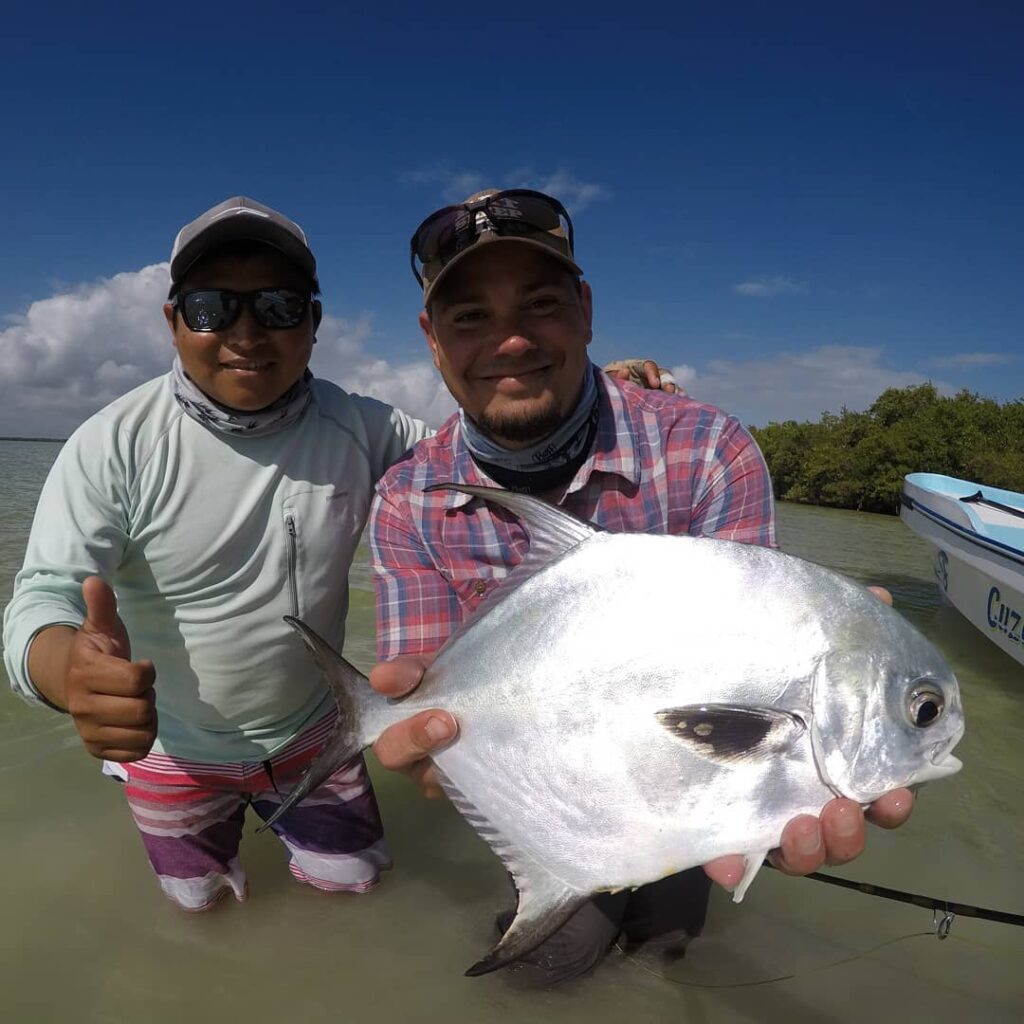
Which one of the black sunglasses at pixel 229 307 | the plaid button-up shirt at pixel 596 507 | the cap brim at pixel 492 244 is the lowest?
the plaid button-up shirt at pixel 596 507

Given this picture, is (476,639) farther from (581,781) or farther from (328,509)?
(328,509)

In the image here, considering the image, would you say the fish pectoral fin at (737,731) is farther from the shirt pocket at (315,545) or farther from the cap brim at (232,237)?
the cap brim at (232,237)

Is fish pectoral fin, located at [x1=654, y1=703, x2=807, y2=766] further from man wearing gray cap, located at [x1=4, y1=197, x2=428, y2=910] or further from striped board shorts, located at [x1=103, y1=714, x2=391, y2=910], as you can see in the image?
striped board shorts, located at [x1=103, y1=714, x2=391, y2=910]

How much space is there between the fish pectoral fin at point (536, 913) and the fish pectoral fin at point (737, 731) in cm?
43

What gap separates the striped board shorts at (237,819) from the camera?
2646 millimetres

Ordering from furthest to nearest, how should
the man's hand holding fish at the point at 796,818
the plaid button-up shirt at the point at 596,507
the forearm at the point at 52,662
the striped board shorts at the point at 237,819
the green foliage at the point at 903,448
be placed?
the green foliage at the point at 903,448 < the striped board shorts at the point at 237,819 < the plaid button-up shirt at the point at 596,507 < the forearm at the point at 52,662 < the man's hand holding fish at the point at 796,818

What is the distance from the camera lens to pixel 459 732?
1.64m

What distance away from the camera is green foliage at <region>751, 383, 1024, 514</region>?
24.8 m

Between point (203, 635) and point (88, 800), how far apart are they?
5.91 feet

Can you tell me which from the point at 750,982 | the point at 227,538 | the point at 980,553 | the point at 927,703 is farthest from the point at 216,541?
the point at 980,553

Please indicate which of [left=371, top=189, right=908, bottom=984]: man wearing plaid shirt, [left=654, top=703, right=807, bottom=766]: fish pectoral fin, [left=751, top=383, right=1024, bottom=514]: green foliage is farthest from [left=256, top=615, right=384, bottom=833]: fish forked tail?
[left=751, top=383, right=1024, bottom=514]: green foliage

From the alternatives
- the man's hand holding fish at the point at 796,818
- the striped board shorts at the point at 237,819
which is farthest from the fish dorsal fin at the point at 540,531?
the striped board shorts at the point at 237,819

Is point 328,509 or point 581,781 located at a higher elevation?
point 328,509

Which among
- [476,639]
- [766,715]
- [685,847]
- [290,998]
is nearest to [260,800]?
[290,998]
